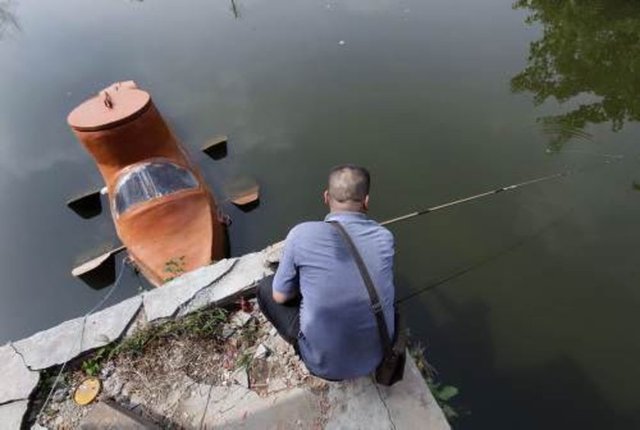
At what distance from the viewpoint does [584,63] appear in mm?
8398

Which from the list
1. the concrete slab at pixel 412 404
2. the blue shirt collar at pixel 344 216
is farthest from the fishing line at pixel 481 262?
the blue shirt collar at pixel 344 216

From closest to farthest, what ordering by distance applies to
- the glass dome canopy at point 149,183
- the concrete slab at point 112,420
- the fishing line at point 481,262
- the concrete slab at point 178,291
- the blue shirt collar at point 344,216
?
the blue shirt collar at point 344,216
the concrete slab at point 112,420
the concrete slab at point 178,291
the fishing line at point 481,262
the glass dome canopy at point 149,183

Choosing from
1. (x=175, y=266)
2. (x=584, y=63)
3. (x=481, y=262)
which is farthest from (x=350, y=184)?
(x=584, y=63)

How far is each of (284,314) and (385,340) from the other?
2.27ft

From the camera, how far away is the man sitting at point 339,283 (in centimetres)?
268

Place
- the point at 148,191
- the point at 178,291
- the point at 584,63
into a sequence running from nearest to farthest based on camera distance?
the point at 178,291 → the point at 148,191 → the point at 584,63

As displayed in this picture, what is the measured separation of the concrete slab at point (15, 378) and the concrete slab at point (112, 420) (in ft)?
2.11

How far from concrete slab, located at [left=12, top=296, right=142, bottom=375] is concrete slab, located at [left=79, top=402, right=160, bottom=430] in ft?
2.16

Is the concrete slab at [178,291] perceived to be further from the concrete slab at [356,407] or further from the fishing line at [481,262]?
the fishing line at [481,262]

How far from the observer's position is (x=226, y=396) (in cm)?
342

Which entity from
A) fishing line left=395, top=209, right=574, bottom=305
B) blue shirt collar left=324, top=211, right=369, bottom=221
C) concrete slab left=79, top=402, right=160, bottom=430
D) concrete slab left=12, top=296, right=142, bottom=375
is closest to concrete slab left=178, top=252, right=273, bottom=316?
concrete slab left=12, top=296, right=142, bottom=375

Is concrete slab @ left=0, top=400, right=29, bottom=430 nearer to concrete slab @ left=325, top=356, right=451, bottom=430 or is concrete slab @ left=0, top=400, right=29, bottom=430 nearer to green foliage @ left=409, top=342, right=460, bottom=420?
concrete slab @ left=325, top=356, right=451, bottom=430

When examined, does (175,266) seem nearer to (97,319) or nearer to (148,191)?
(148,191)

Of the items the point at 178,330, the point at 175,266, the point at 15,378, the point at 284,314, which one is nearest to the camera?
the point at 284,314
